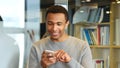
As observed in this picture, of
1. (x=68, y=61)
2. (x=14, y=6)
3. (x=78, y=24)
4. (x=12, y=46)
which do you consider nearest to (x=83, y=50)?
(x=68, y=61)

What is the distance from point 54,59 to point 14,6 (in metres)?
0.66

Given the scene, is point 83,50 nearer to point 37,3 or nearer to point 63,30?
point 63,30

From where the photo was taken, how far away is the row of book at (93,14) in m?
2.14

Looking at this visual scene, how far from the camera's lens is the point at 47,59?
121 centimetres

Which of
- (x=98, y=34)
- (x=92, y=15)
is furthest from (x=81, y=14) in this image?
(x=98, y=34)

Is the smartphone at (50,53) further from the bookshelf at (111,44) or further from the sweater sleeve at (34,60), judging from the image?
the bookshelf at (111,44)

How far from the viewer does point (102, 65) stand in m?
2.16

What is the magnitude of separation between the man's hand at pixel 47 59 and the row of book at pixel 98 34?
86 centimetres

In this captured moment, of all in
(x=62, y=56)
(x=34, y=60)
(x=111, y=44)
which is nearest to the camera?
(x=62, y=56)

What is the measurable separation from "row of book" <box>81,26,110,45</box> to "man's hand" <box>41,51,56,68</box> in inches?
33.9

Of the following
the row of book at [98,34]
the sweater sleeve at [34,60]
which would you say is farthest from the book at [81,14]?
the sweater sleeve at [34,60]

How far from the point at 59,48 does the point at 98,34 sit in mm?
991

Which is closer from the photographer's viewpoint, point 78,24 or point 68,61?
point 68,61

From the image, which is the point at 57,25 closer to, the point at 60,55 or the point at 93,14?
the point at 60,55
